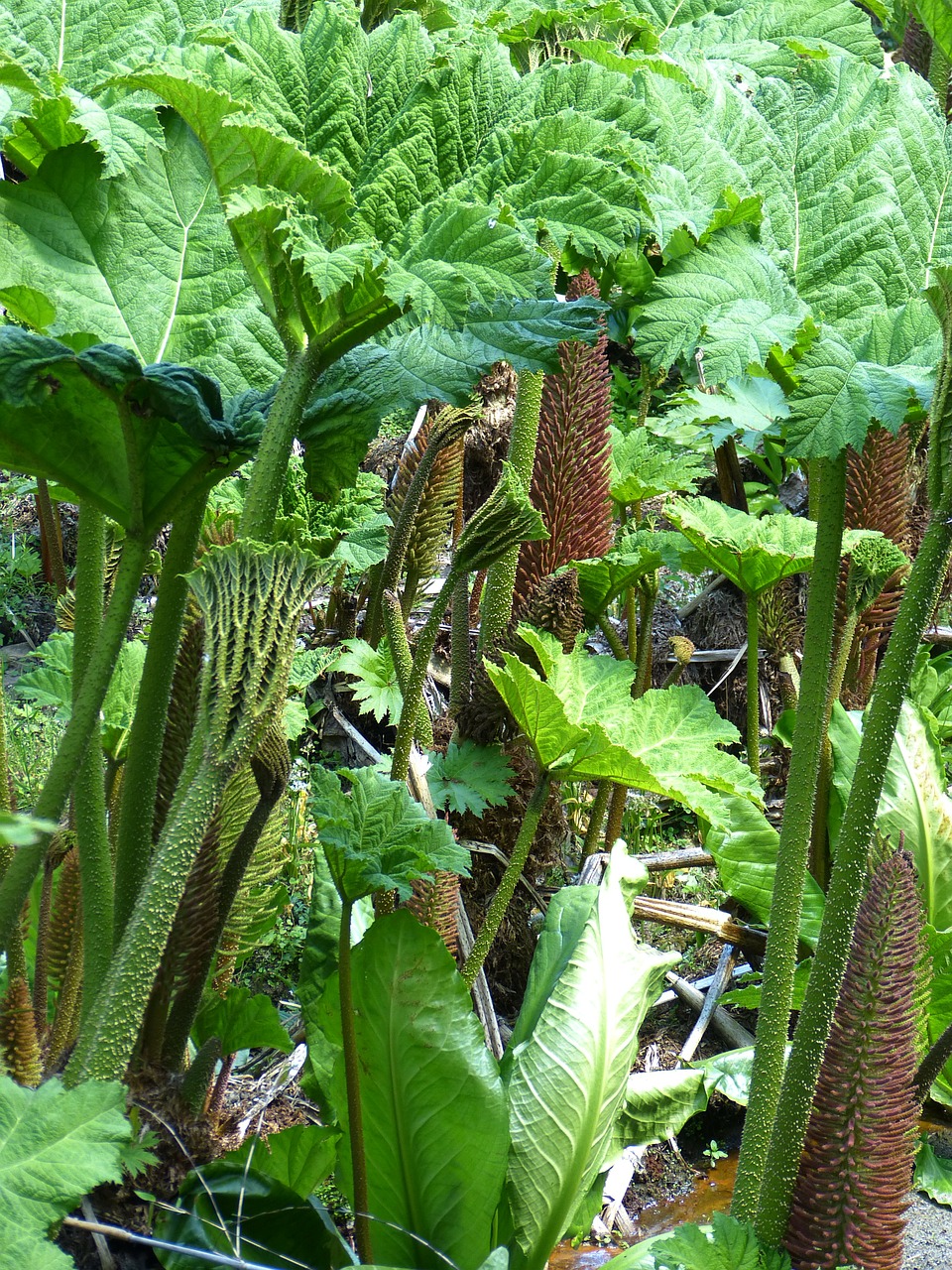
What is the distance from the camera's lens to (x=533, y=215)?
4.35 ft

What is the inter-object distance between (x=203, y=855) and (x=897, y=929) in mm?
940

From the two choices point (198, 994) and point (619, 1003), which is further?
point (619, 1003)

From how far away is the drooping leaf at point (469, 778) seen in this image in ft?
7.37

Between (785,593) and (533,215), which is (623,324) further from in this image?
(533,215)

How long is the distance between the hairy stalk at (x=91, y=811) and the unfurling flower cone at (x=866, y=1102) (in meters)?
0.97

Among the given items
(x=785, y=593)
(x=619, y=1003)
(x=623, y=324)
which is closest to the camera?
(x=619, y=1003)

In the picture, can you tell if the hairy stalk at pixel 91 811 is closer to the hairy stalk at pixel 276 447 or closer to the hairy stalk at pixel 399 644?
the hairy stalk at pixel 276 447

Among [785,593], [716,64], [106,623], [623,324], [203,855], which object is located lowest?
[203,855]

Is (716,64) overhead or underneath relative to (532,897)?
overhead

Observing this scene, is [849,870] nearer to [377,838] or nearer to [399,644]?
[377,838]

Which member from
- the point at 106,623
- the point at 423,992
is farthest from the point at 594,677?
the point at 106,623

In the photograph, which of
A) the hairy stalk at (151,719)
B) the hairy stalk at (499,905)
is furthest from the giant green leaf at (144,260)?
the hairy stalk at (499,905)

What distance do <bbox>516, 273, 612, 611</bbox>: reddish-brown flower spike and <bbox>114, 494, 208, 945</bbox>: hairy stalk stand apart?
1.19m

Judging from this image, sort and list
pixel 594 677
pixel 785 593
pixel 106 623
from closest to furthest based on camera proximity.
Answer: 1. pixel 106 623
2. pixel 594 677
3. pixel 785 593
